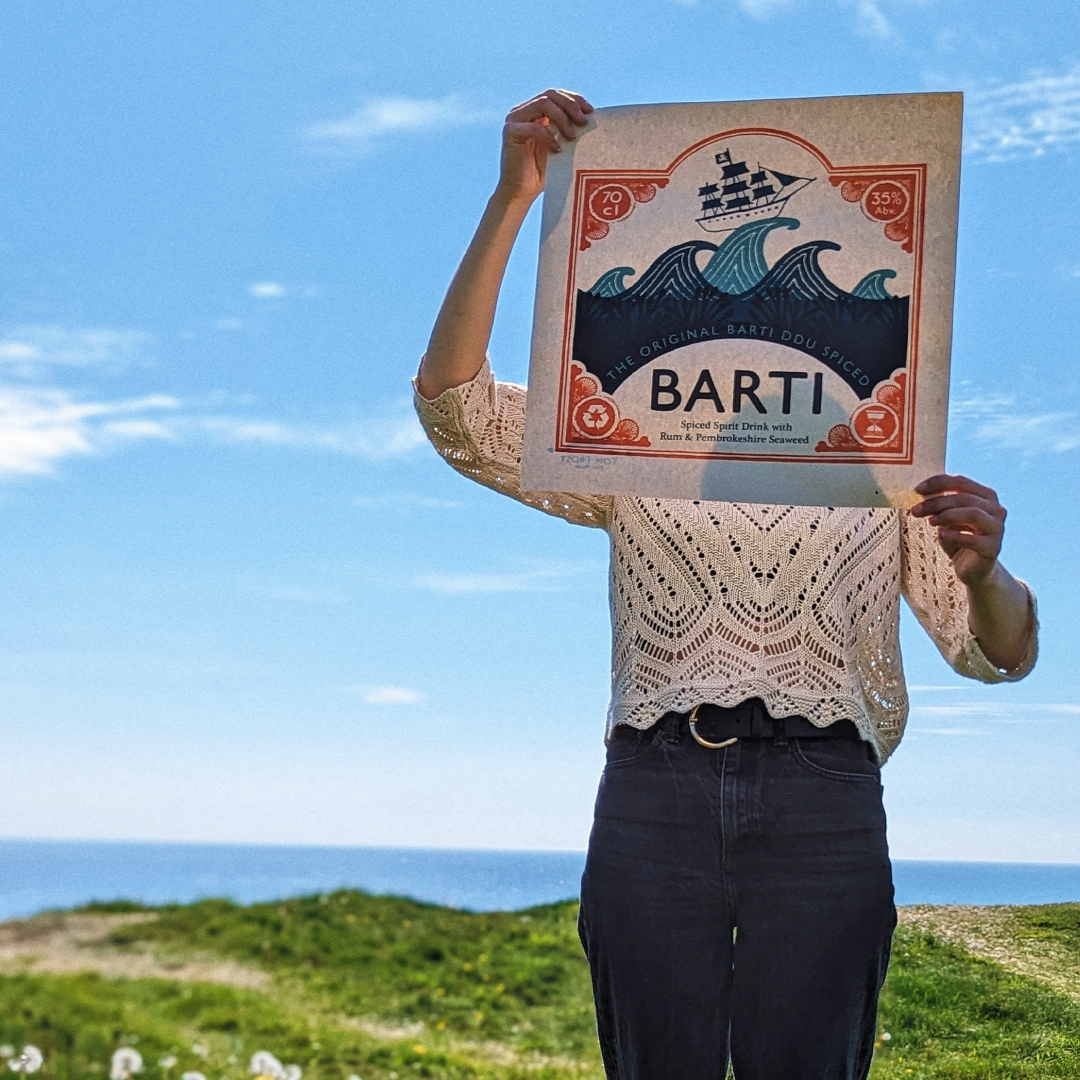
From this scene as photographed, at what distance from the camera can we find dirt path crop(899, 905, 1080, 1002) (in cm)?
260

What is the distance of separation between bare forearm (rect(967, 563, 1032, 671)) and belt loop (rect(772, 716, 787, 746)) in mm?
235

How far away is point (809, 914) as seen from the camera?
99 centimetres

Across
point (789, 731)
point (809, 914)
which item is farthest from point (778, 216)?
point (809, 914)

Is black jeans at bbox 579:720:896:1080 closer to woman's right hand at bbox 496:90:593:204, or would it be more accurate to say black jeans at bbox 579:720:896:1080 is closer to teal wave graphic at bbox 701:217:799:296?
teal wave graphic at bbox 701:217:799:296

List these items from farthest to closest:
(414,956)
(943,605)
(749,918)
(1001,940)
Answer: (414,956) < (1001,940) < (943,605) < (749,918)

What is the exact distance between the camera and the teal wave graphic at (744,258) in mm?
1129

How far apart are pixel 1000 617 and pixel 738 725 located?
0.30 m

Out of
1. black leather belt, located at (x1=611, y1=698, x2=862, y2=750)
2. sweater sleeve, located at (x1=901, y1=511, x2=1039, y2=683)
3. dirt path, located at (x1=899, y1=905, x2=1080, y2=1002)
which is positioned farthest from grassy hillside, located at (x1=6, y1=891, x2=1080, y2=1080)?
black leather belt, located at (x1=611, y1=698, x2=862, y2=750)

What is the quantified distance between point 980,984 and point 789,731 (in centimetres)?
196

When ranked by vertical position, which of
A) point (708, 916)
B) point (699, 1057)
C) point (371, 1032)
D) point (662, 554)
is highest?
point (662, 554)

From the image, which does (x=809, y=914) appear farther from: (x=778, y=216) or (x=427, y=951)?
(x=427, y=951)

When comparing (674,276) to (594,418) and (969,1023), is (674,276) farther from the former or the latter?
(969,1023)

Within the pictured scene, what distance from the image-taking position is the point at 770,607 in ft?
3.60

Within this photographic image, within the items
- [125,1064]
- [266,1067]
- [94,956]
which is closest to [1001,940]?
[266,1067]
